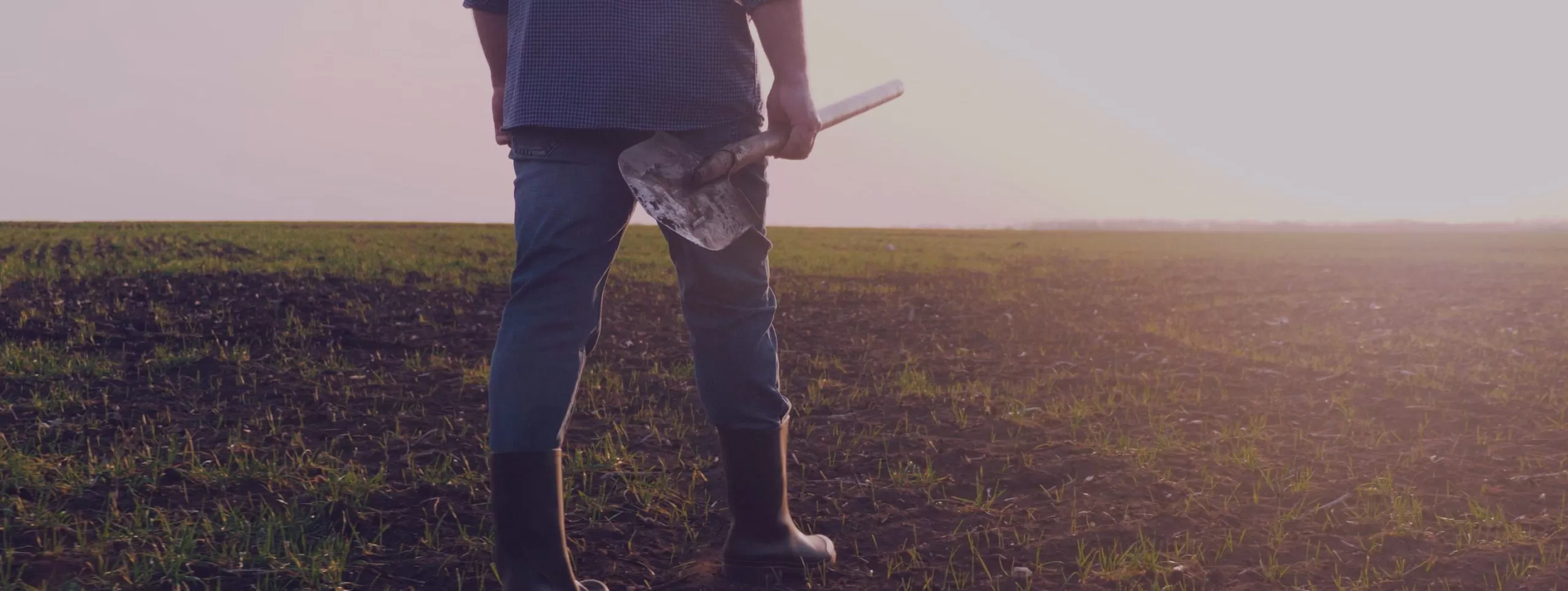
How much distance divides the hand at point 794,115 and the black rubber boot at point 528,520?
106 cm

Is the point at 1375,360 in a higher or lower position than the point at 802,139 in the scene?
lower

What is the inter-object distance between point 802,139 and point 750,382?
2.28 feet

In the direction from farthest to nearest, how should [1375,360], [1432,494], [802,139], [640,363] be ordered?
[1375,360] → [640,363] → [1432,494] → [802,139]

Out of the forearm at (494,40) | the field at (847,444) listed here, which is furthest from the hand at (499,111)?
the field at (847,444)

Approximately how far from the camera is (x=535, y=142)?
8.61 ft

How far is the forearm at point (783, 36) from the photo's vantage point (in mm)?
2754

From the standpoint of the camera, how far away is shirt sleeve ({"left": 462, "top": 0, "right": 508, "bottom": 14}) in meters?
2.93

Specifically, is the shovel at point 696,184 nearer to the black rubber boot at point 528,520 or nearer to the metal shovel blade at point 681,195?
the metal shovel blade at point 681,195

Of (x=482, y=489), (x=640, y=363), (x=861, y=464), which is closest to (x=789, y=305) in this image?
(x=640, y=363)

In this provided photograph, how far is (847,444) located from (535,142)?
239cm

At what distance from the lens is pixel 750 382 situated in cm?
290

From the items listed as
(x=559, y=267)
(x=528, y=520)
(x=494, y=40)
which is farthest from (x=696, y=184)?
(x=528, y=520)

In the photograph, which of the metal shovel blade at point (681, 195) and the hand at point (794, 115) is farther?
the hand at point (794, 115)

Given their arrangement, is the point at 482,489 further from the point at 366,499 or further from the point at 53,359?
the point at 53,359
